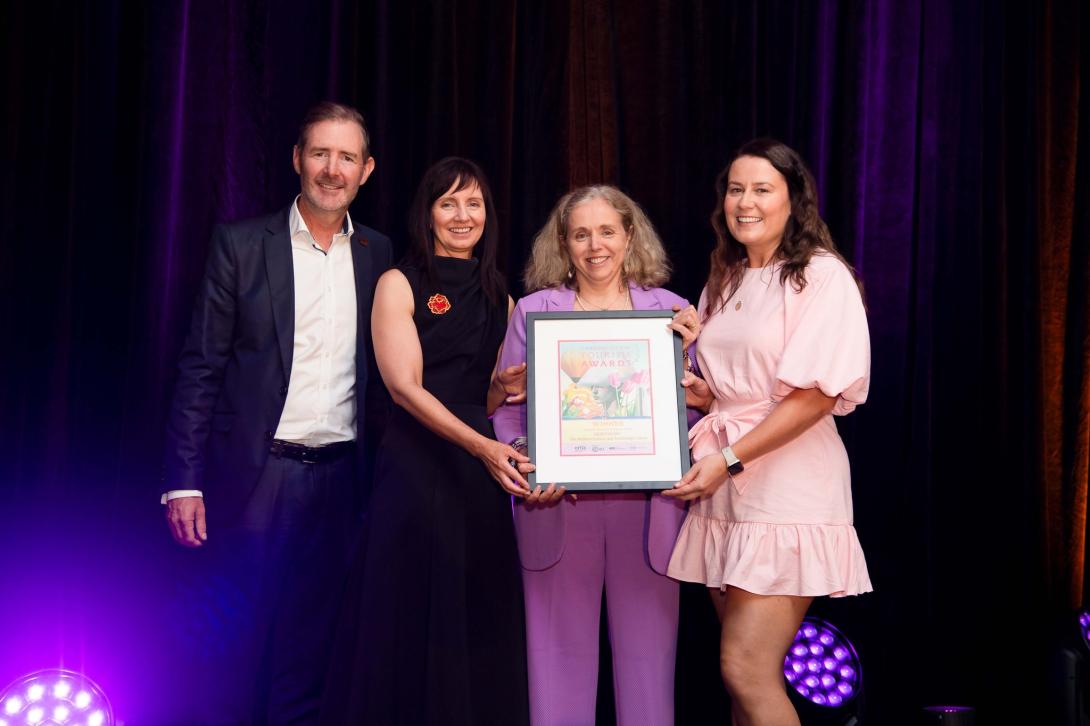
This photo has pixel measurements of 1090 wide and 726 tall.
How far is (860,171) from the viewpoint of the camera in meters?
3.29

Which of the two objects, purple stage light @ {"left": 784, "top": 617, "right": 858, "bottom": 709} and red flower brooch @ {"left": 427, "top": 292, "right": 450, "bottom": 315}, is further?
purple stage light @ {"left": 784, "top": 617, "right": 858, "bottom": 709}

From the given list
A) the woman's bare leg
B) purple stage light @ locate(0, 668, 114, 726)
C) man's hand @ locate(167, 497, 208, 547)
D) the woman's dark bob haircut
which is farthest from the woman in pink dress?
purple stage light @ locate(0, 668, 114, 726)

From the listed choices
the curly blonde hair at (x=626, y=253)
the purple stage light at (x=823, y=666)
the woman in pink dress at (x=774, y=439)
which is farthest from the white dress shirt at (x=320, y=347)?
the purple stage light at (x=823, y=666)

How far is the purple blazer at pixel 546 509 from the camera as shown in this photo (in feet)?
8.21

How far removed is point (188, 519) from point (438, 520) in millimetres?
745

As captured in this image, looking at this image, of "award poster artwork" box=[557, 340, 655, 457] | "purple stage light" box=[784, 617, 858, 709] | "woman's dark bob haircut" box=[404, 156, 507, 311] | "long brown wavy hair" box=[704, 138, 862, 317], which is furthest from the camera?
"purple stage light" box=[784, 617, 858, 709]

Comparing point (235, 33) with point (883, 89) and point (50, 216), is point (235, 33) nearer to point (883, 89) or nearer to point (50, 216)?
point (50, 216)

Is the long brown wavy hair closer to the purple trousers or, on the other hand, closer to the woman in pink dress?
the woman in pink dress

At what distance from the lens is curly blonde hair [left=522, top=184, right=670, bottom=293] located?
272 centimetres

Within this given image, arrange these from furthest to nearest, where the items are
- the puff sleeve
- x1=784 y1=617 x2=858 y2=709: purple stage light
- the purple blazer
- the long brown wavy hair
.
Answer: x1=784 y1=617 x2=858 y2=709: purple stage light < the purple blazer < the long brown wavy hair < the puff sleeve

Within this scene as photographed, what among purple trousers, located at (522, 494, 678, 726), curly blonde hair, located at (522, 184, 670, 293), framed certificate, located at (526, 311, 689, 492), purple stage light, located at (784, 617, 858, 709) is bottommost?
purple stage light, located at (784, 617, 858, 709)

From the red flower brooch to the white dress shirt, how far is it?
13.2 inches

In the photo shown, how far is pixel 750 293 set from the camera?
2344 millimetres

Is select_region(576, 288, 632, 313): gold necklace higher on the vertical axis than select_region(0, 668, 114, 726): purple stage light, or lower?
higher
